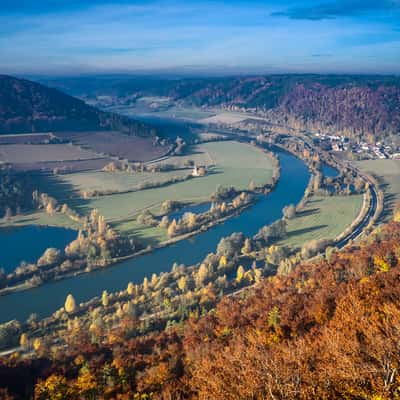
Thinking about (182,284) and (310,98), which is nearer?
(182,284)

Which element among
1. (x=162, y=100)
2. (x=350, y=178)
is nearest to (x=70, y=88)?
(x=162, y=100)

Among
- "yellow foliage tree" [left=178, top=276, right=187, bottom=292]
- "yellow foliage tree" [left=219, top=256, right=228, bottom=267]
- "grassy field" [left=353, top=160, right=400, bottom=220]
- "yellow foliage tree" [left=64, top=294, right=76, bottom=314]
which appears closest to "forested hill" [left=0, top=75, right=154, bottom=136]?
"grassy field" [left=353, top=160, right=400, bottom=220]

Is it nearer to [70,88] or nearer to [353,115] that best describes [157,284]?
[353,115]

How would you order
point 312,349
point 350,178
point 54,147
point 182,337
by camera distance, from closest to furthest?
point 312,349 → point 182,337 → point 350,178 → point 54,147

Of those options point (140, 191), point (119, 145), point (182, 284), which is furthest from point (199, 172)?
point (182, 284)

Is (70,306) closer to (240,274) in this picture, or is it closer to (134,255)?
(134,255)

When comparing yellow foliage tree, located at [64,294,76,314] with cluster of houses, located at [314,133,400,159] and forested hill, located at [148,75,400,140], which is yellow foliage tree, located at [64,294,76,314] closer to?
cluster of houses, located at [314,133,400,159]
